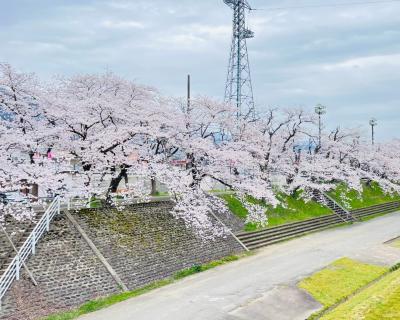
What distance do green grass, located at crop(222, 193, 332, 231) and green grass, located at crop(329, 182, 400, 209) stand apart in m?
4.88

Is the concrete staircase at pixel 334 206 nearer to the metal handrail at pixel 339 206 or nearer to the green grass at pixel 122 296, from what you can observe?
the metal handrail at pixel 339 206

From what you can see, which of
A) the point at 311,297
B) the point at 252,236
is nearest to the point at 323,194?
the point at 252,236

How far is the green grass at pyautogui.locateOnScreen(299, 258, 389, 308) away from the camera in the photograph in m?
18.8

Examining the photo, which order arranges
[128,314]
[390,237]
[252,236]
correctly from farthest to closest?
[390,237] → [252,236] → [128,314]

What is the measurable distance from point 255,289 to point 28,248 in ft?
34.4

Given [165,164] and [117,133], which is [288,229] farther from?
[117,133]

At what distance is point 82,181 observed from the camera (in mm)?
23406

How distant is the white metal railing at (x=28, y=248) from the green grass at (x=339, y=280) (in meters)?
12.5

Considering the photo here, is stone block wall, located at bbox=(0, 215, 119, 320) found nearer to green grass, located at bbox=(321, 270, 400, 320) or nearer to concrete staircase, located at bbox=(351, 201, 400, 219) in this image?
green grass, located at bbox=(321, 270, 400, 320)

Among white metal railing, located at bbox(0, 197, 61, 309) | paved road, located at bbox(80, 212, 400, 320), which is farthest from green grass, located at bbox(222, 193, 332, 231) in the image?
white metal railing, located at bbox(0, 197, 61, 309)

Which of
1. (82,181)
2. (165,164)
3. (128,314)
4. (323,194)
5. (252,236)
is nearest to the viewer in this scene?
(128,314)

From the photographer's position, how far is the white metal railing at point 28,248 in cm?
1639

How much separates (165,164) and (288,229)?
532 inches

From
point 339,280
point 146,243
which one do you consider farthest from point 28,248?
point 339,280
